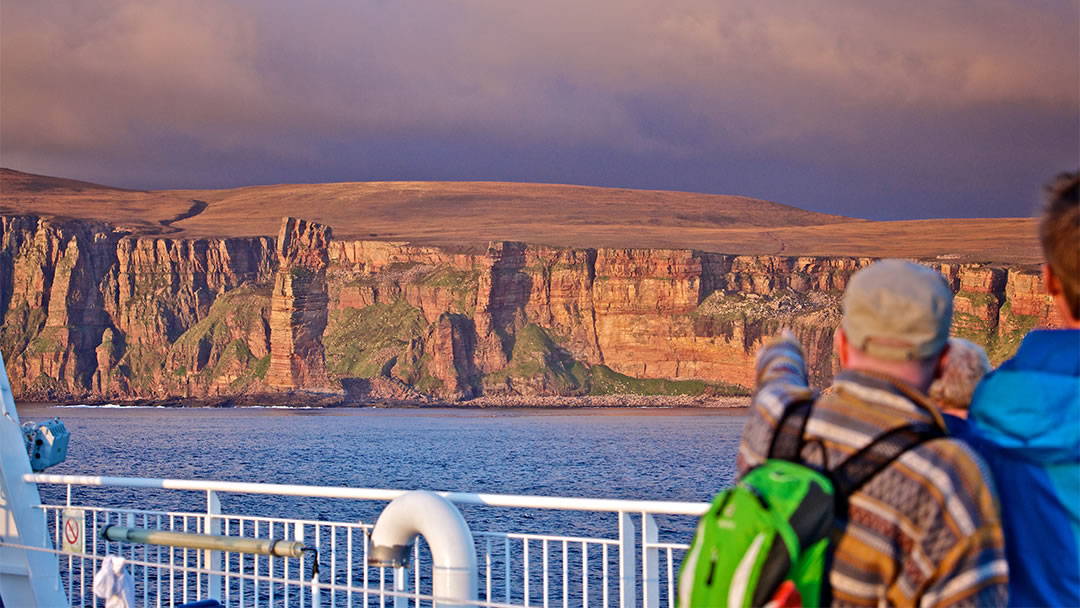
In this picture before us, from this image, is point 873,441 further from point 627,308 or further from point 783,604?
point 627,308

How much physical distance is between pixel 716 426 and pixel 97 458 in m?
86.2

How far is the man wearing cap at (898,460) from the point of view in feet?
5.65

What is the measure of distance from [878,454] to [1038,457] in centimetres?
26

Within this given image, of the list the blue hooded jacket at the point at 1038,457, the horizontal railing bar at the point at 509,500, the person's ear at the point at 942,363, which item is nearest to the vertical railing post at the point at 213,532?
the horizontal railing bar at the point at 509,500

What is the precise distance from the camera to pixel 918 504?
5.74 feet

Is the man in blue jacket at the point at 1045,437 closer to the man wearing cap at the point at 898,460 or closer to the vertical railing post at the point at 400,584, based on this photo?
the man wearing cap at the point at 898,460

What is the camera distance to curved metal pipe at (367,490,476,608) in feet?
13.4

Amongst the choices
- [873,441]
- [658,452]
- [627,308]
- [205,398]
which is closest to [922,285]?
[873,441]

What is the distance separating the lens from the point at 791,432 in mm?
1878

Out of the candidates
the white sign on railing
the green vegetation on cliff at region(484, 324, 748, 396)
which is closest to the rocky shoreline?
the green vegetation on cliff at region(484, 324, 748, 396)

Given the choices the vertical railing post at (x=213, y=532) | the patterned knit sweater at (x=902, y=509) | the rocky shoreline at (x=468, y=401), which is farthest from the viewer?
the rocky shoreline at (x=468, y=401)

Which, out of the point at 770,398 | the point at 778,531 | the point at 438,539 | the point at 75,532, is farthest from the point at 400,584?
the point at 778,531

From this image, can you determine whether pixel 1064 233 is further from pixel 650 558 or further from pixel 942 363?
pixel 650 558

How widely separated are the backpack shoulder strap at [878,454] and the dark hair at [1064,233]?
1.10ft
